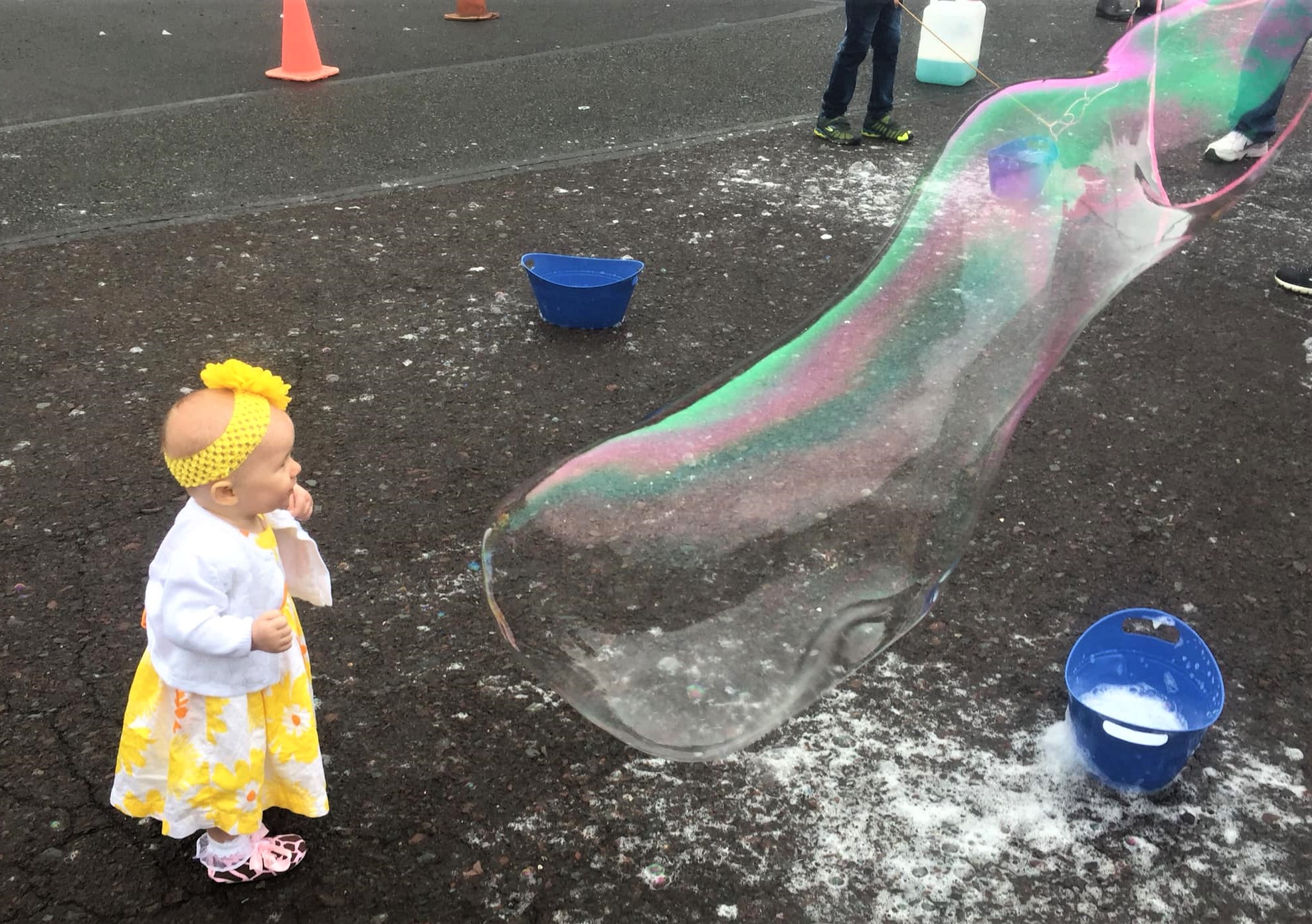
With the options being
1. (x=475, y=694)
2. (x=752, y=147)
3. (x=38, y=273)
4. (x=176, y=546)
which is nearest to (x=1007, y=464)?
(x=475, y=694)

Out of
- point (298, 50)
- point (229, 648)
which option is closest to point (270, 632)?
point (229, 648)

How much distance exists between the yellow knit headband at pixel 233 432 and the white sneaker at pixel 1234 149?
257 cm

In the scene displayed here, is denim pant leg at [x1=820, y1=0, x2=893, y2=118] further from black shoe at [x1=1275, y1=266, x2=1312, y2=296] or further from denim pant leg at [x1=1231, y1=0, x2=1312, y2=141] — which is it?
denim pant leg at [x1=1231, y1=0, x2=1312, y2=141]

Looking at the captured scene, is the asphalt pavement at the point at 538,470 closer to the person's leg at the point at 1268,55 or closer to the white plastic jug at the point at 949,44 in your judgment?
the white plastic jug at the point at 949,44

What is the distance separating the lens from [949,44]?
6605 millimetres

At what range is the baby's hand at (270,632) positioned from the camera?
1683mm

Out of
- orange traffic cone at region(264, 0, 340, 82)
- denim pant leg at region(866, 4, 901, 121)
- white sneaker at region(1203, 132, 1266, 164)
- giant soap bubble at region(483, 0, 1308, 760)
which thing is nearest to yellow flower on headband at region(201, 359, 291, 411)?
giant soap bubble at region(483, 0, 1308, 760)

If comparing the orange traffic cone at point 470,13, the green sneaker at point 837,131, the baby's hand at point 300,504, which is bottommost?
the orange traffic cone at point 470,13

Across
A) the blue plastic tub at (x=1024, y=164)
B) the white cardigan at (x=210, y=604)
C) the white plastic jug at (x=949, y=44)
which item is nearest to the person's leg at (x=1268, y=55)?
the blue plastic tub at (x=1024, y=164)

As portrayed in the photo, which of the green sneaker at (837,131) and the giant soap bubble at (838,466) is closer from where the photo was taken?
the giant soap bubble at (838,466)

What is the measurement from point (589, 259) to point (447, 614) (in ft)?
5.65

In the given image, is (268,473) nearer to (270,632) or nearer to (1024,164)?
(270,632)

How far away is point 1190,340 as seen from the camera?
3859 millimetres

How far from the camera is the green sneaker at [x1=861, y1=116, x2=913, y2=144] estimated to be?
5645 mm
